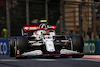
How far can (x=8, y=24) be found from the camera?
26.1 m

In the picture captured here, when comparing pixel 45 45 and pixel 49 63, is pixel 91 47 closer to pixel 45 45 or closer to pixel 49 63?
pixel 45 45

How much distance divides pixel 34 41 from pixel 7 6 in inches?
417

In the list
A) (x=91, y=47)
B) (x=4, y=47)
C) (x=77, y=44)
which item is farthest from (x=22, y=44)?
(x=91, y=47)

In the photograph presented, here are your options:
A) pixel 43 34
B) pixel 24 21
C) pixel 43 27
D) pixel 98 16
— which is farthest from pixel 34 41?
pixel 98 16

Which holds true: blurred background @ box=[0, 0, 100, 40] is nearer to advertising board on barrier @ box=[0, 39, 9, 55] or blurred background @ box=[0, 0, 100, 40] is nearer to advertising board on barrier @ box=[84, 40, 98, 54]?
advertising board on barrier @ box=[84, 40, 98, 54]

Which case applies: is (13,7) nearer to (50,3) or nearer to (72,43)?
(50,3)

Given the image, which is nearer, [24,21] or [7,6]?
[7,6]

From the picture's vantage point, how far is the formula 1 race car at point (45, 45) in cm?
1540

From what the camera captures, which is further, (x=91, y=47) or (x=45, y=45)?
(x=91, y=47)

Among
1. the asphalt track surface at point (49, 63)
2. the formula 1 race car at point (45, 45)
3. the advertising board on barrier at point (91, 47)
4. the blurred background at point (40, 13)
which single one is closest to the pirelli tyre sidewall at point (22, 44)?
the formula 1 race car at point (45, 45)

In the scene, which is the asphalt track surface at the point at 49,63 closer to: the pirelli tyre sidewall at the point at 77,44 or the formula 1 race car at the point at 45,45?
the formula 1 race car at the point at 45,45

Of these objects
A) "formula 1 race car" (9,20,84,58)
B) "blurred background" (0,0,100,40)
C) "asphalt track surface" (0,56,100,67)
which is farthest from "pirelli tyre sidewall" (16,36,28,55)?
"blurred background" (0,0,100,40)

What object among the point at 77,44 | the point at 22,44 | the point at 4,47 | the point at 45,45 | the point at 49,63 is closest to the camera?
the point at 49,63

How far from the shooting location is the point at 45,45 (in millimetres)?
15492
